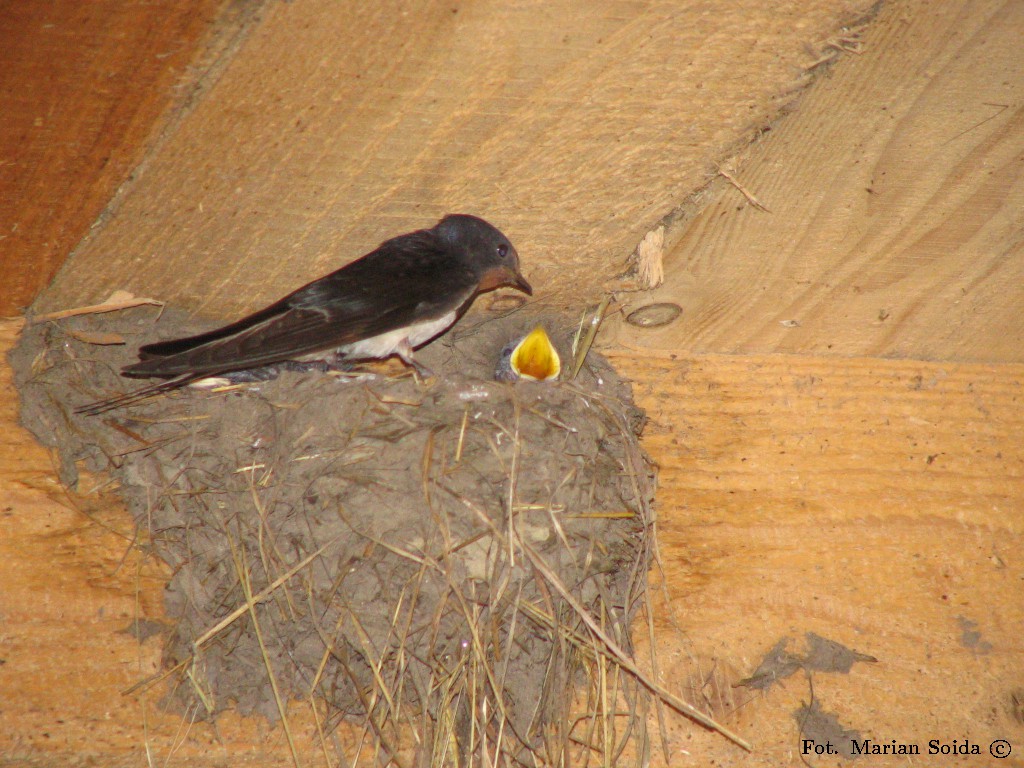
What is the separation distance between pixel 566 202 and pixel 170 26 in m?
0.88

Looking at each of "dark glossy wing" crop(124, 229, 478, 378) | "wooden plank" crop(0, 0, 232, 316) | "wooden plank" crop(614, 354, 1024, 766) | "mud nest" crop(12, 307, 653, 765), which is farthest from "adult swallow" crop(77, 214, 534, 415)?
"wooden plank" crop(614, 354, 1024, 766)

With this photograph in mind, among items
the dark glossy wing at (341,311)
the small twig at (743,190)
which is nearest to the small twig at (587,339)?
the dark glossy wing at (341,311)

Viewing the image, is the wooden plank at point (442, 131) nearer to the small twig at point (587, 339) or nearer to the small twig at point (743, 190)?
the small twig at point (743, 190)

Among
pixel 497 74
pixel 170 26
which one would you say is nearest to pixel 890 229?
pixel 497 74

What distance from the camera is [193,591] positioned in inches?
86.7

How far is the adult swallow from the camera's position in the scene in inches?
85.0

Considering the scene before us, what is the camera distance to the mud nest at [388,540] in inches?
83.6

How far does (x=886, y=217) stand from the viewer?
2.08 metres

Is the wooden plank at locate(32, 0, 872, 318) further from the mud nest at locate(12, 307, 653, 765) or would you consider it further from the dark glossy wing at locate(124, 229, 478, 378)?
the mud nest at locate(12, 307, 653, 765)

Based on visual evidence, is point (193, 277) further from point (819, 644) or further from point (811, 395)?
point (819, 644)

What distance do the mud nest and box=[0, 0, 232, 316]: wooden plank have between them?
19.0 inches

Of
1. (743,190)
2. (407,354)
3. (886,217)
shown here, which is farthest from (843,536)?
(407,354)

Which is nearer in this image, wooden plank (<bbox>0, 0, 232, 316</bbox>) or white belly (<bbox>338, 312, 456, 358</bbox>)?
wooden plank (<bbox>0, 0, 232, 316</bbox>)

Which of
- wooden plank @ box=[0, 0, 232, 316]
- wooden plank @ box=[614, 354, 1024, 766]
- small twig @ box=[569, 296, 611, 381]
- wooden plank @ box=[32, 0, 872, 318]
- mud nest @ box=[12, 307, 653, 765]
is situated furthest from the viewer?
small twig @ box=[569, 296, 611, 381]
